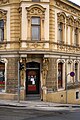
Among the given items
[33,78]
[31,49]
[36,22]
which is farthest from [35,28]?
[33,78]

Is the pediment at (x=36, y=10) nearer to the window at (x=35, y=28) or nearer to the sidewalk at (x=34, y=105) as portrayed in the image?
the window at (x=35, y=28)

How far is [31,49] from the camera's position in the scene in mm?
28500

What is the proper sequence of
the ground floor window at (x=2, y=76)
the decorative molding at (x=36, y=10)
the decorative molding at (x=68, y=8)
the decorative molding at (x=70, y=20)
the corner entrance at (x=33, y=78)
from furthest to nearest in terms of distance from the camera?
the decorative molding at (x=70, y=20) < the decorative molding at (x=68, y=8) < the ground floor window at (x=2, y=76) < the corner entrance at (x=33, y=78) < the decorative molding at (x=36, y=10)

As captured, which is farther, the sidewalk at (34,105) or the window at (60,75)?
the window at (60,75)

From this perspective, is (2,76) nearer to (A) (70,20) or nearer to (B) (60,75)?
(B) (60,75)

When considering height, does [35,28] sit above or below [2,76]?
above

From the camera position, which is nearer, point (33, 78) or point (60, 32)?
point (33, 78)

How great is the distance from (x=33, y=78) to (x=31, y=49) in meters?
2.79

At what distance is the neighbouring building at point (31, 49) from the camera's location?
94.2ft

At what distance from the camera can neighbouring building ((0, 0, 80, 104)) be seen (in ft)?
94.2

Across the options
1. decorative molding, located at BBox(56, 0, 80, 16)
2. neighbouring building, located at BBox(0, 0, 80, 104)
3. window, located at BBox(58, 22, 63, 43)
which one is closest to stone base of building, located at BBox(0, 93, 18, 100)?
neighbouring building, located at BBox(0, 0, 80, 104)

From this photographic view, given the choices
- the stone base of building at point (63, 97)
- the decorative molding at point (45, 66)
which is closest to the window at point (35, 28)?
the decorative molding at point (45, 66)

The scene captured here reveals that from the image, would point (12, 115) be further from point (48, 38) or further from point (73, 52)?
point (73, 52)

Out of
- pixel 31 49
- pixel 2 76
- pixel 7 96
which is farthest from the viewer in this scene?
pixel 2 76
